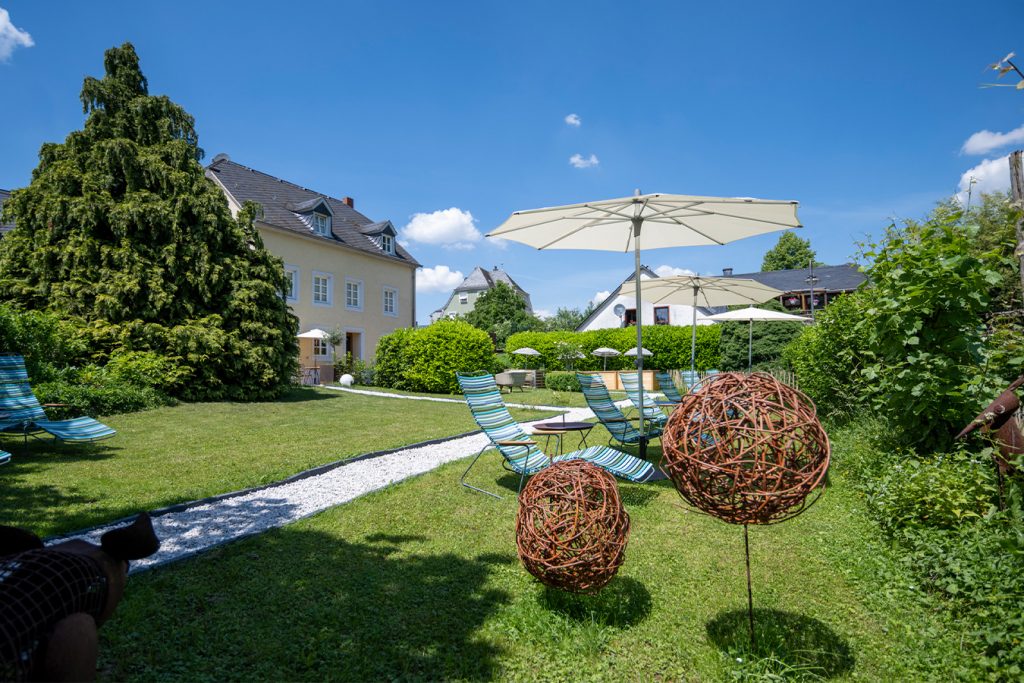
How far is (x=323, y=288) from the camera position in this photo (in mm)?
26156

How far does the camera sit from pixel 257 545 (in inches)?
166

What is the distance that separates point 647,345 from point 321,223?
1825cm

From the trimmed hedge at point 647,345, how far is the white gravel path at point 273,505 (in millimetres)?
20278

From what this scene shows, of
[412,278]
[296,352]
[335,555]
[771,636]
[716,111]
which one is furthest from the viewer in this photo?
[412,278]

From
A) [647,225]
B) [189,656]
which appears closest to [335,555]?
[189,656]

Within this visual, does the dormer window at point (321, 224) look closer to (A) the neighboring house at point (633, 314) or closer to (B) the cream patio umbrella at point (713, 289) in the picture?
(A) the neighboring house at point (633, 314)

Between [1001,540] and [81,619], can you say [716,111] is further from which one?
[81,619]

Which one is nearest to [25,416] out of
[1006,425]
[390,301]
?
[1006,425]

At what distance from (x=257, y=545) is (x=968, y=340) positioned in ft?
20.3

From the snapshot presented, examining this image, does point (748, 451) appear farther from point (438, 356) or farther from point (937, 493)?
point (438, 356)

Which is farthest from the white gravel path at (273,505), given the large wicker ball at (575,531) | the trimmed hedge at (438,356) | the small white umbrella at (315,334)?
the small white umbrella at (315,334)

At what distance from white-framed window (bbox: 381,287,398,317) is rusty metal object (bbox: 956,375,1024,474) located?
2838 cm

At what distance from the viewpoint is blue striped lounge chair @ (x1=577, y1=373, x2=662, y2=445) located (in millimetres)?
7430

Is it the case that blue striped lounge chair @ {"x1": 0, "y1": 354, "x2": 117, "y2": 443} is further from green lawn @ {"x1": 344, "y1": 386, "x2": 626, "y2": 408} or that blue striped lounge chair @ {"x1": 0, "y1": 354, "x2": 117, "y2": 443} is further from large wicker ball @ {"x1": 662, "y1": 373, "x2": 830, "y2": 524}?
green lawn @ {"x1": 344, "y1": 386, "x2": 626, "y2": 408}
